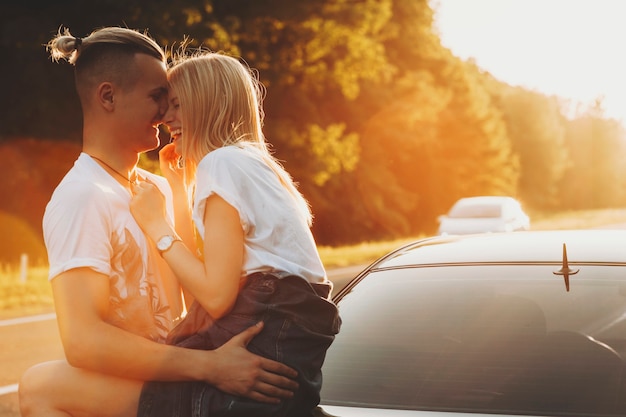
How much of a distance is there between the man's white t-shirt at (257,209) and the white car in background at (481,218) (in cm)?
2023

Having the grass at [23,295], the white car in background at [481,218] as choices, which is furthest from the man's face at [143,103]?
the white car in background at [481,218]

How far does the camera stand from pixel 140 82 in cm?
262

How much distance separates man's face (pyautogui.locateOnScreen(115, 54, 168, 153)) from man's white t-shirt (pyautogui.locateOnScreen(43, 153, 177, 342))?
141 millimetres

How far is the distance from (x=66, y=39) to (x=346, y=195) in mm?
40855

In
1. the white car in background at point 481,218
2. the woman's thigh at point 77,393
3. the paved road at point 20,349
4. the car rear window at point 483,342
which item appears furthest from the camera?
the white car in background at point 481,218

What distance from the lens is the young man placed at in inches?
90.7

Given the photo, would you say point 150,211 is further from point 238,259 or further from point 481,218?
point 481,218

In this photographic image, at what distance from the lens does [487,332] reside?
3.03m

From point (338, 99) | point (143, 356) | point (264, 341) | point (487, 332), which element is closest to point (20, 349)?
point (487, 332)

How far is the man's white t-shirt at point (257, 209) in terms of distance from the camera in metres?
2.35

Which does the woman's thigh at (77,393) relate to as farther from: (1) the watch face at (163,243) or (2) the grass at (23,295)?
(2) the grass at (23,295)

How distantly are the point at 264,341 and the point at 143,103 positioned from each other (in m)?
0.77

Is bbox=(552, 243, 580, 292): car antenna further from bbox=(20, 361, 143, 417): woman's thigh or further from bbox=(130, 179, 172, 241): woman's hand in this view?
bbox=(20, 361, 143, 417): woman's thigh

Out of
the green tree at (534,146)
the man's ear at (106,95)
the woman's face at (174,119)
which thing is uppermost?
the man's ear at (106,95)
